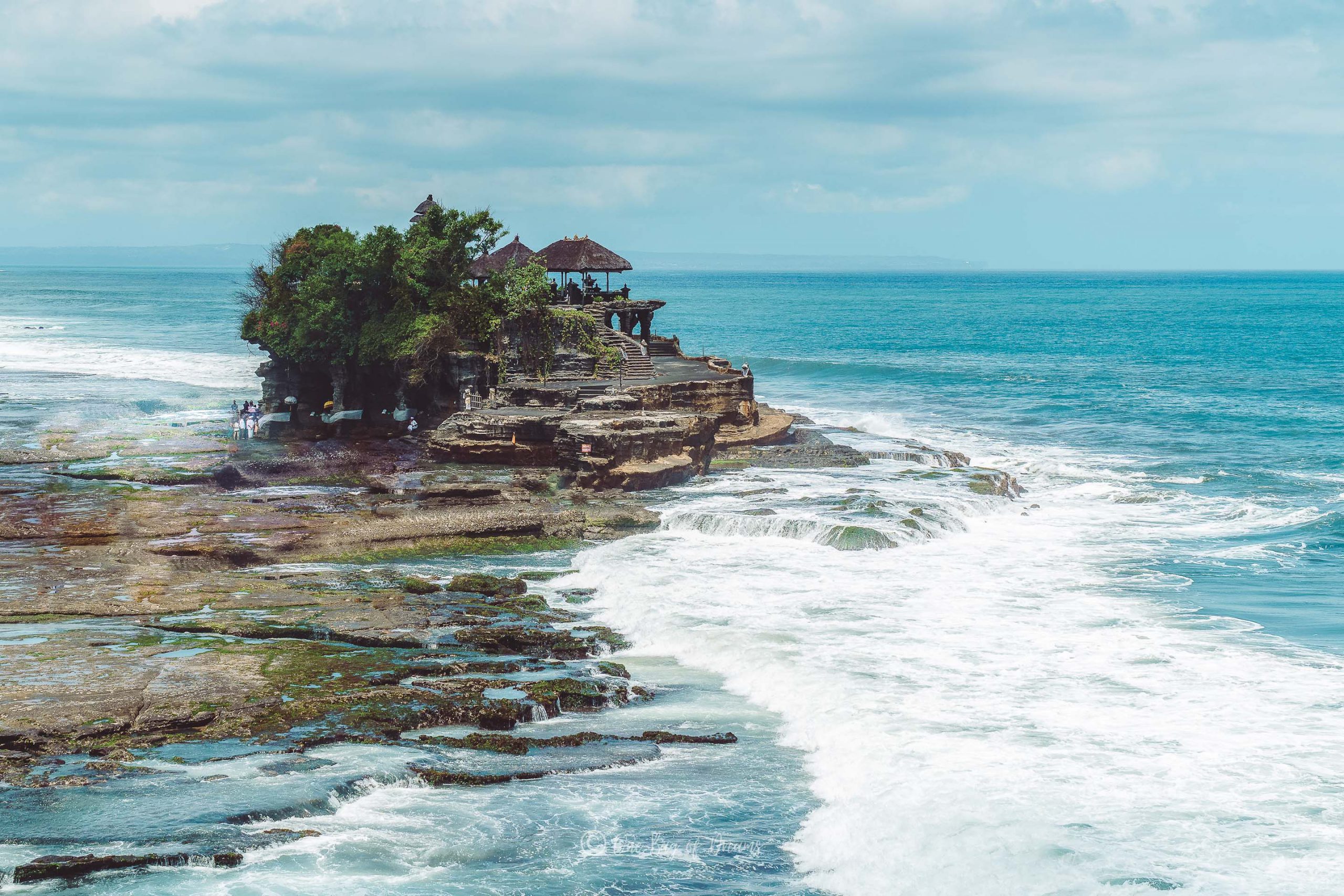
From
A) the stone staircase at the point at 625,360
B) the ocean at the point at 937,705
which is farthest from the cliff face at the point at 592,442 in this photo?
the stone staircase at the point at 625,360

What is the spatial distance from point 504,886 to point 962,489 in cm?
2465

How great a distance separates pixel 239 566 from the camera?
25.6 m

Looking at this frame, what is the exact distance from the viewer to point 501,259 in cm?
4941

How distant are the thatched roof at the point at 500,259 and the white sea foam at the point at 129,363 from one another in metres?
22.9

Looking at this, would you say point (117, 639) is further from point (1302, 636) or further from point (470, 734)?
point (1302, 636)

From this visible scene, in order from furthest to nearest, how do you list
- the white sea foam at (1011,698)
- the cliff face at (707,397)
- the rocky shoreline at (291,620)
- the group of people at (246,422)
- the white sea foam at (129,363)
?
the white sea foam at (129,363), the group of people at (246,422), the cliff face at (707,397), the rocky shoreline at (291,620), the white sea foam at (1011,698)

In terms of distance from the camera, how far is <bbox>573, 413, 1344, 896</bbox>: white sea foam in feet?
45.9

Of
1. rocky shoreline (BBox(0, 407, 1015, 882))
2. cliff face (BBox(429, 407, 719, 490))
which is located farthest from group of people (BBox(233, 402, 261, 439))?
cliff face (BBox(429, 407, 719, 490))

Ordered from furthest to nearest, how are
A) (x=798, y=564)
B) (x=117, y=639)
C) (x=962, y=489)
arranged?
(x=962, y=489) < (x=798, y=564) < (x=117, y=639)

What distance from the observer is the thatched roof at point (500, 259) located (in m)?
48.6

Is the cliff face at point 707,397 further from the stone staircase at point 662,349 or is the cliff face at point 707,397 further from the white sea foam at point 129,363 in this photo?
the white sea foam at point 129,363

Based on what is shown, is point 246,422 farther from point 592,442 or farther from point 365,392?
point 592,442

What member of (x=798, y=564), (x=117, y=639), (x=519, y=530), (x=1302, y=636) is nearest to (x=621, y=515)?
(x=519, y=530)

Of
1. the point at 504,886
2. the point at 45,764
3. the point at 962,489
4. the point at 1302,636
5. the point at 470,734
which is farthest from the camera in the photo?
the point at 962,489
